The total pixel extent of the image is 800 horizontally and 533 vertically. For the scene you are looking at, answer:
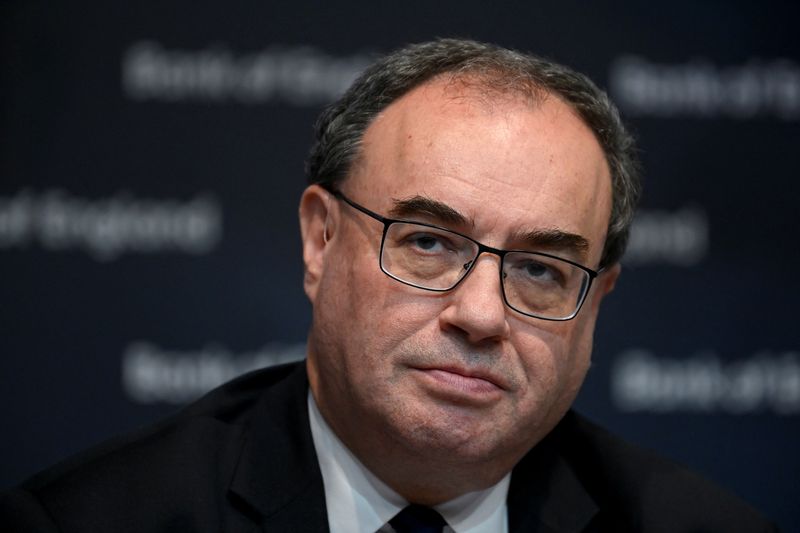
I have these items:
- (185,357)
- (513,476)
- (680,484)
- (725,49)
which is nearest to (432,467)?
(513,476)

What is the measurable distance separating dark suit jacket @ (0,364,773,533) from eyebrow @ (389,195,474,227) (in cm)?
54

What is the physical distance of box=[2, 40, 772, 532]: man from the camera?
1.97m

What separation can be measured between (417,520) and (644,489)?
618 mm

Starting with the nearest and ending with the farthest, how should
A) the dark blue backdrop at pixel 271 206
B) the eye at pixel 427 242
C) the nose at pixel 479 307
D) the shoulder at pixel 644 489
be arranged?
1. the nose at pixel 479 307
2. the eye at pixel 427 242
3. the shoulder at pixel 644 489
4. the dark blue backdrop at pixel 271 206

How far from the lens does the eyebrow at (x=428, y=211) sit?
1977 millimetres

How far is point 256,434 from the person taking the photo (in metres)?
2.25

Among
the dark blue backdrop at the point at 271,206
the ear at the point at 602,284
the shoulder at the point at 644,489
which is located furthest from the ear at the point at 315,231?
the dark blue backdrop at the point at 271,206

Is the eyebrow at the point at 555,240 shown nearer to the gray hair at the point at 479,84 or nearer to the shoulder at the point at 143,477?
the gray hair at the point at 479,84

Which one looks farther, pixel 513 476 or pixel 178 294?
pixel 178 294

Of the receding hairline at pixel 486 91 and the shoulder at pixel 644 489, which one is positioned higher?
the receding hairline at pixel 486 91

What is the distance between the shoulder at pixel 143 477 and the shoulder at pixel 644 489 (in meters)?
0.82

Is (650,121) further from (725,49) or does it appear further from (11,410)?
(11,410)

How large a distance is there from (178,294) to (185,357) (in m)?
0.19

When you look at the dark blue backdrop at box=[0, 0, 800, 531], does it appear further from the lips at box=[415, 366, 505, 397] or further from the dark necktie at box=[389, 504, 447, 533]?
the lips at box=[415, 366, 505, 397]
